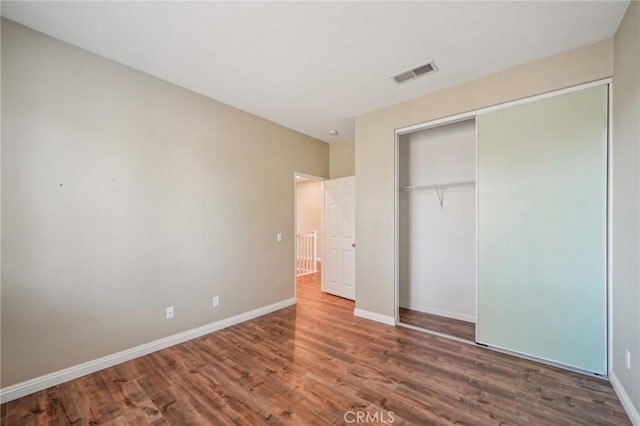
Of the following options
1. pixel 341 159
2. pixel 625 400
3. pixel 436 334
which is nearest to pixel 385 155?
pixel 341 159

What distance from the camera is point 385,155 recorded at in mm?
3570

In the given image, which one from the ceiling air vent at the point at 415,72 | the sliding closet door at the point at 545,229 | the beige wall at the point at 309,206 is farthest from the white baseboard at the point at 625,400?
the beige wall at the point at 309,206

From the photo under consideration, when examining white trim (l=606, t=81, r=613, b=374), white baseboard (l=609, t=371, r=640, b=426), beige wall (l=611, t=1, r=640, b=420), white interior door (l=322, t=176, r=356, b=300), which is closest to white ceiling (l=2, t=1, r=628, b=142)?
beige wall (l=611, t=1, r=640, b=420)

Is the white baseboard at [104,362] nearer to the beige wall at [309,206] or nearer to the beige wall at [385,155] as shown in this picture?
the beige wall at [385,155]

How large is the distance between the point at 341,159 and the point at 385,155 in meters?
1.56

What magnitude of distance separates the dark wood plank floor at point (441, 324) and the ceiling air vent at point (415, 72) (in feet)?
9.85

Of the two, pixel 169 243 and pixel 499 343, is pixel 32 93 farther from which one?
pixel 499 343

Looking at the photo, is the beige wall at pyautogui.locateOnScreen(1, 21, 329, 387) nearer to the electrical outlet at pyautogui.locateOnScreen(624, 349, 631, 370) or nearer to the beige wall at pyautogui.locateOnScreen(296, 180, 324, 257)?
the electrical outlet at pyautogui.locateOnScreen(624, 349, 631, 370)

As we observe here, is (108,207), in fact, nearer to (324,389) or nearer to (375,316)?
(324,389)

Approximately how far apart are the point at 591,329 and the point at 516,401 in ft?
3.37

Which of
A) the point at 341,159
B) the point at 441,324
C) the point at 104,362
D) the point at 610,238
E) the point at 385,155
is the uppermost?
the point at 341,159

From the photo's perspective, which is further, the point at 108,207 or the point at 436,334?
the point at 436,334

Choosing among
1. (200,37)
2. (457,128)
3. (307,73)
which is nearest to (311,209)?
(457,128)

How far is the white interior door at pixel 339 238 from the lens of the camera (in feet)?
15.1
